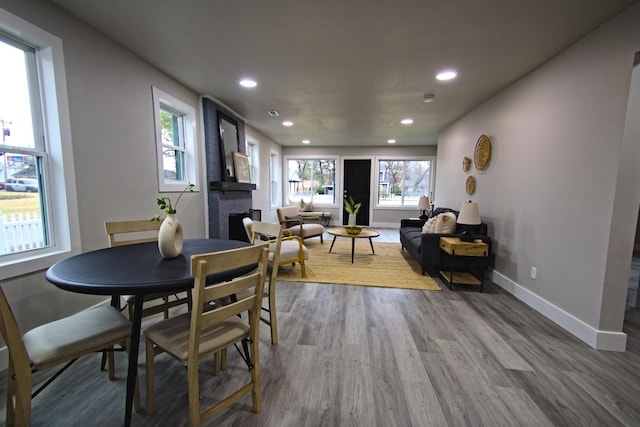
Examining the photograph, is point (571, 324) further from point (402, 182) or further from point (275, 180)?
point (275, 180)

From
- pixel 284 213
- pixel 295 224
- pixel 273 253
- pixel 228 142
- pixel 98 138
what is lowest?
pixel 295 224

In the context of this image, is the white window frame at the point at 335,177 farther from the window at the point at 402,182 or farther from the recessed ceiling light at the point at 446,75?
the recessed ceiling light at the point at 446,75

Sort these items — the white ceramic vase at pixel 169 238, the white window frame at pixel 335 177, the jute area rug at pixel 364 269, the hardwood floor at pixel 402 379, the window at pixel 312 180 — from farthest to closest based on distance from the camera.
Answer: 1. the window at pixel 312 180
2. the white window frame at pixel 335 177
3. the jute area rug at pixel 364 269
4. the white ceramic vase at pixel 169 238
5. the hardwood floor at pixel 402 379

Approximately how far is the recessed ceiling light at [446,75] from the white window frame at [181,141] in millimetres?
3052

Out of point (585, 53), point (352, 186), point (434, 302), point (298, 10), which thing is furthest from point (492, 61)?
point (352, 186)

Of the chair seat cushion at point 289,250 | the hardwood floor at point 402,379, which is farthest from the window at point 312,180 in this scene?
the hardwood floor at point 402,379

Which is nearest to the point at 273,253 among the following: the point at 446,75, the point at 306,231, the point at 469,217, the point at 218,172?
the point at 218,172

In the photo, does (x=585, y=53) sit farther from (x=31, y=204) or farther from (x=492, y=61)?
(x=31, y=204)

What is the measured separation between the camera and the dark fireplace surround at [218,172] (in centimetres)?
361

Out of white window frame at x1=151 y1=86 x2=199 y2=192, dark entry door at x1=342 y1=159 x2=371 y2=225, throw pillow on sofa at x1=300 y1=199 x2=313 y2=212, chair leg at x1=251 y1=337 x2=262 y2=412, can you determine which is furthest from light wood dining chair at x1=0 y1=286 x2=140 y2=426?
dark entry door at x1=342 y1=159 x2=371 y2=225

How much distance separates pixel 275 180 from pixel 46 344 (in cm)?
628

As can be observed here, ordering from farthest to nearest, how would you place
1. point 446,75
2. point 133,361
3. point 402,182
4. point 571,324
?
point 402,182 → point 446,75 → point 571,324 → point 133,361

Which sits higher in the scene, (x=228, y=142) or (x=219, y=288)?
(x=228, y=142)

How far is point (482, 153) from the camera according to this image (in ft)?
11.6
